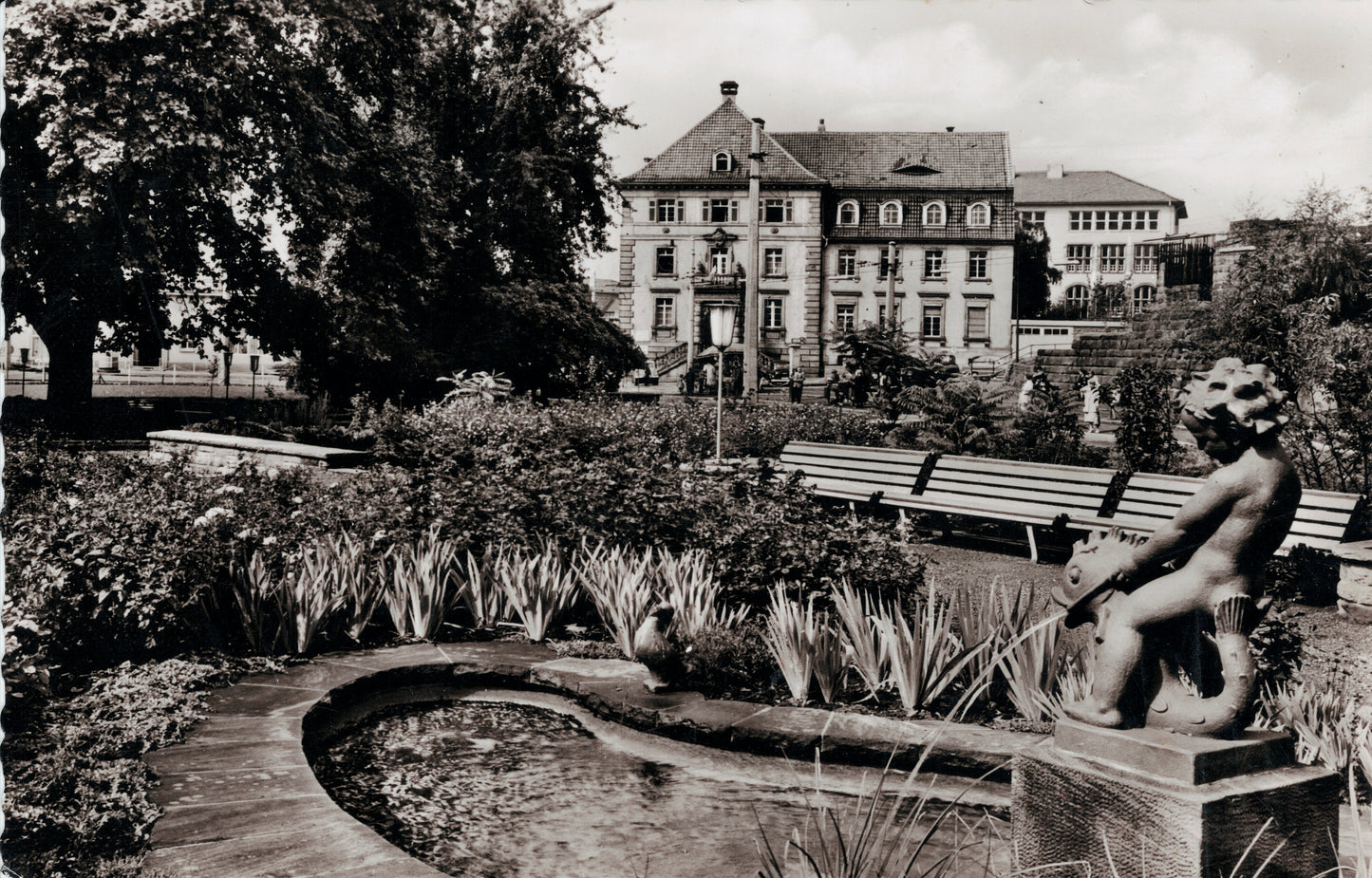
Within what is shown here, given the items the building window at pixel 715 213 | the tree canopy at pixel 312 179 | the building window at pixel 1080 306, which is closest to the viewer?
the tree canopy at pixel 312 179

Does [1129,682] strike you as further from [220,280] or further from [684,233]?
[684,233]

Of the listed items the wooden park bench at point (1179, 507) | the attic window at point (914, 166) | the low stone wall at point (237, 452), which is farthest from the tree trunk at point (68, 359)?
the attic window at point (914, 166)

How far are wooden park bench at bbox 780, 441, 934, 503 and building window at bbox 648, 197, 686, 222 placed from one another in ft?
46.1

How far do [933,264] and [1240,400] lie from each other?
118ft

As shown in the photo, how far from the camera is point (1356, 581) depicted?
7.05 metres

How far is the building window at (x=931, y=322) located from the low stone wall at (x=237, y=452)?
30652 millimetres

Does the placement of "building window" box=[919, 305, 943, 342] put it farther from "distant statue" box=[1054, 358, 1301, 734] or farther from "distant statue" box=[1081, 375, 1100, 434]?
"distant statue" box=[1054, 358, 1301, 734]

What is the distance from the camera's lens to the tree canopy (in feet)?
42.0

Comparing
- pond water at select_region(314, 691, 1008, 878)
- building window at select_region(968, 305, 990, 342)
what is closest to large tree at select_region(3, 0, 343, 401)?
pond water at select_region(314, 691, 1008, 878)

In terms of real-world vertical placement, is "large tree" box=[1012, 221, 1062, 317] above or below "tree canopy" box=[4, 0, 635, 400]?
above

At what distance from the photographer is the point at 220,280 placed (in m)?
17.0

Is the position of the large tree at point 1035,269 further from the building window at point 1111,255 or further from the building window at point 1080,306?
the building window at point 1080,306

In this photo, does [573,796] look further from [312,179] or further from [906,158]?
[906,158]

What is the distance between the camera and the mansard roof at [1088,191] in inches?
2435
